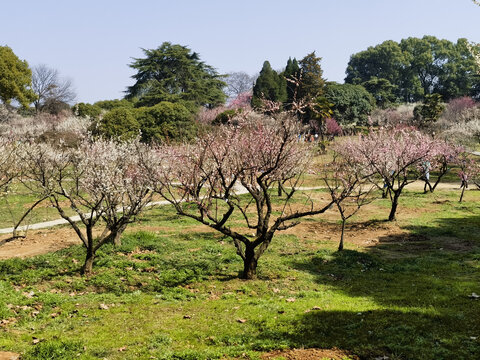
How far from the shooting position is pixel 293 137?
486 inches

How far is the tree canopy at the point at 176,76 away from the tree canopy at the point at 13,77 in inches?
570

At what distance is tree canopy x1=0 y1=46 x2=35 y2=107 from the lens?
45594 millimetres

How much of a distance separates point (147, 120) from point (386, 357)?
3564cm

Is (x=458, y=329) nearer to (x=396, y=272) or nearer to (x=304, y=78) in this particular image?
(x=396, y=272)

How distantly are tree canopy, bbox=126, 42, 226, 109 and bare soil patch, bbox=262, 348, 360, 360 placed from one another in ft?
169

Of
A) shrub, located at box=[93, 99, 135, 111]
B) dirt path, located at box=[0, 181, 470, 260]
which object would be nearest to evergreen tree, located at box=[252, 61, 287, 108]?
shrub, located at box=[93, 99, 135, 111]

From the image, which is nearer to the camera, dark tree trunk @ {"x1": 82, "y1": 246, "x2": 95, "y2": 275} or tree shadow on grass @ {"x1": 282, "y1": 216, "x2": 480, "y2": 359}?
tree shadow on grass @ {"x1": 282, "y1": 216, "x2": 480, "y2": 359}

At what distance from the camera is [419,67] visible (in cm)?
9012

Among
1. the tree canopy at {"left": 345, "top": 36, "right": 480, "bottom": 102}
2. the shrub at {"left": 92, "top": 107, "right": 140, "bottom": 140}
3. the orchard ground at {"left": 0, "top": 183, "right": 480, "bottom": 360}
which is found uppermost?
the tree canopy at {"left": 345, "top": 36, "right": 480, "bottom": 102}

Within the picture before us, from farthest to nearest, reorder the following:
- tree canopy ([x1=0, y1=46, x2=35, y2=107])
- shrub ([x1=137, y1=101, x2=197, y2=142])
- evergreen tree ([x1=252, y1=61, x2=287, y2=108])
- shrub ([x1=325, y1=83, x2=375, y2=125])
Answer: evergreen tree ([x1=252, y1=61, x2=287, y2=108])
shrub ([x1=325, y1=83, x2=375, y2=125])
tree canopy ([x1=0, y1=46, x2=35, y2=107])
shrub ([x1=137, y1=101, x2=197, y2=142])

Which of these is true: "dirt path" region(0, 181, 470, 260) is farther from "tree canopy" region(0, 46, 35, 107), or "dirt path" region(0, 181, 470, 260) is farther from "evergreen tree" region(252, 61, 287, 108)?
"evergreen tree" region(252, 61, 287, 108)

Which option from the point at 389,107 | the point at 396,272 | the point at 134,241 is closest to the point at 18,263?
the point at 134,241

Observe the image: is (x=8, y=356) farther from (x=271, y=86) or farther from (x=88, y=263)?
(x=271, y=86)

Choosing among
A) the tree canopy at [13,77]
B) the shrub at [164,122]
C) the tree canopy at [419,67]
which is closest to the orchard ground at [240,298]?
the shrub at [164,122]
